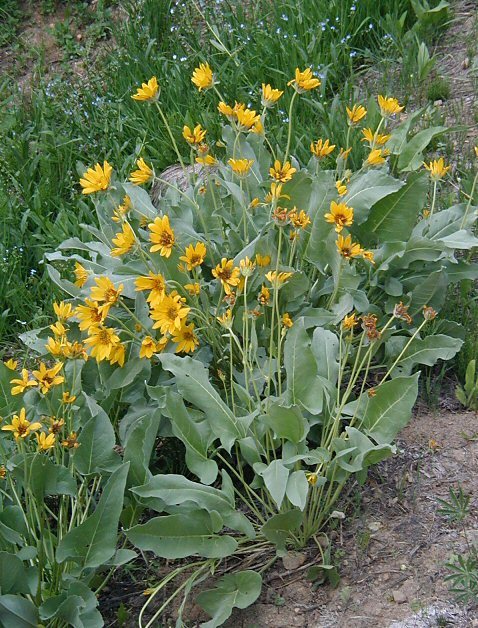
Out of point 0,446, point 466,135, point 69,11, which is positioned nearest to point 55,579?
point 0,446

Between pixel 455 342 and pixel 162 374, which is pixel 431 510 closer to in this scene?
pixel 455 342

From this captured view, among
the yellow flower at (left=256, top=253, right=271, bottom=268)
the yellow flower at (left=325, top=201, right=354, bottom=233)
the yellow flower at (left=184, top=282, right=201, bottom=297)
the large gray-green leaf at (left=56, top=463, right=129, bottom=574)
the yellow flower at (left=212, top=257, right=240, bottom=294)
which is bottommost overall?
the large gray-green leaf at (left=56, top=463, right=129, bottom=574)

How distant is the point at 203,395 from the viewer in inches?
108

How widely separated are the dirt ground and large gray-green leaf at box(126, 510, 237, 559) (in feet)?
0.71

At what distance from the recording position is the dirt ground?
2.46 metres

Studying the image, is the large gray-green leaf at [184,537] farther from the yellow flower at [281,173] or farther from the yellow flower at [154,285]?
the yellow flower at [281,173]

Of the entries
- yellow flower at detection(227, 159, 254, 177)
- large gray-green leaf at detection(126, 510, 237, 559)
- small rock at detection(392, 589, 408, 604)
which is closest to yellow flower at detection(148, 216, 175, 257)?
yellow flower at detection(227, 159, 254, 177)

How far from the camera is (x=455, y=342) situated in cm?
299

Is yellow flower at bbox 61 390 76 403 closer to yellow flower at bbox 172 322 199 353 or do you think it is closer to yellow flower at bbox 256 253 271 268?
yellow flower at bbox 172 322 199 353

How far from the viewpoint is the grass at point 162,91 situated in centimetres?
425

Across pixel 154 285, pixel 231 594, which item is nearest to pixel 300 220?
pixel 154 285

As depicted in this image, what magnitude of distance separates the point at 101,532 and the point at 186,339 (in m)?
0.71

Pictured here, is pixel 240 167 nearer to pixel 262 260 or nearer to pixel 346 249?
pixel 262 260

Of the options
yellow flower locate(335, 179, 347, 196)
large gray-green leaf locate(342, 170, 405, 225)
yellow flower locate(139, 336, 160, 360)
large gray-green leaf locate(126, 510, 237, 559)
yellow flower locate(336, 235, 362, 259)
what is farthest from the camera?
large gray-green leaf locate(342, 170, 405, 225)
